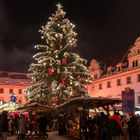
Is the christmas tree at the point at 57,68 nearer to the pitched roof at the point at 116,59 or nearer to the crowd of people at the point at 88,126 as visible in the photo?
the crowd of people at the point at 88,126

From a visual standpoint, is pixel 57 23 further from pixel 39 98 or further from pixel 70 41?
pixel 39 98

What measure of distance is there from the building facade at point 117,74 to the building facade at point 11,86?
89.9 feet

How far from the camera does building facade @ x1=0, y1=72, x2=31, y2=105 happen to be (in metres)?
105

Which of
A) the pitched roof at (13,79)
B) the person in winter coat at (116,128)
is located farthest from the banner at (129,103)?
the pitched roof at (13,79)

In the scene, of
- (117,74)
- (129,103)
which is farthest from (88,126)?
(117,74)

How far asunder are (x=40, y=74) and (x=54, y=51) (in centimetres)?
322

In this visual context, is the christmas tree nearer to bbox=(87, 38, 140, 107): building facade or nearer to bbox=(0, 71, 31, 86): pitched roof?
bbox=(87, 38, 140, 107): building facade

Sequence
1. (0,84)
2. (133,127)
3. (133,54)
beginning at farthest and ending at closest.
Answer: (0,84) → (133,54) → (133,127)

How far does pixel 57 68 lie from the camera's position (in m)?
49.6

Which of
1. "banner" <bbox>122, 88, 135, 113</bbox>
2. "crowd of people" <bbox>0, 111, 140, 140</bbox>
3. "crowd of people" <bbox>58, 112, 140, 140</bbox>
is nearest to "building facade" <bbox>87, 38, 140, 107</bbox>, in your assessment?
"crowd of people" <bbox>0, 111, 140, 140</bbox>

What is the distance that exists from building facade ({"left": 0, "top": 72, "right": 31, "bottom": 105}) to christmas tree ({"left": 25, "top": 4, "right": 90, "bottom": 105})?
53.7 metres

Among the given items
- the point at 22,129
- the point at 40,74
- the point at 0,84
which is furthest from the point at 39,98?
the point at 0,84

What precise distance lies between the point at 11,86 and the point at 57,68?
192 feet

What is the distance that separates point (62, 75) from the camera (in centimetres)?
4916
